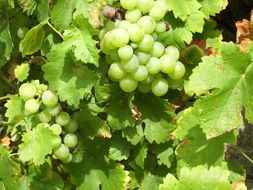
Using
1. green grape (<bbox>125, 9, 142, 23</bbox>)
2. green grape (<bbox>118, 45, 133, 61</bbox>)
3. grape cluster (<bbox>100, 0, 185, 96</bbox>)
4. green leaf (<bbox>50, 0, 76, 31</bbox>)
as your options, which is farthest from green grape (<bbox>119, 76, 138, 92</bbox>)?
green leaf (<bbox>50, 0, 76, 31</bbox>)

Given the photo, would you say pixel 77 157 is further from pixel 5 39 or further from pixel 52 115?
pixel 5 39

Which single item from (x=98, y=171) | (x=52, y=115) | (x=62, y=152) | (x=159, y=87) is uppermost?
(x=159, y=87)

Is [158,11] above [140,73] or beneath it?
above

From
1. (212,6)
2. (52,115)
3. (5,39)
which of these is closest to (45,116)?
(52,115)

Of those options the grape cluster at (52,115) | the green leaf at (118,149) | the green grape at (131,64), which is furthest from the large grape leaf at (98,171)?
the green grape at (131,64)

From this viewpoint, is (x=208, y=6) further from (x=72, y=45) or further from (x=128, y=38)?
(x=72, y=45)

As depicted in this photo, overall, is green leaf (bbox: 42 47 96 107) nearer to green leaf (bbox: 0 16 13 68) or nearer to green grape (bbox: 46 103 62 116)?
green grape (bbox: 46 103 62 116)
